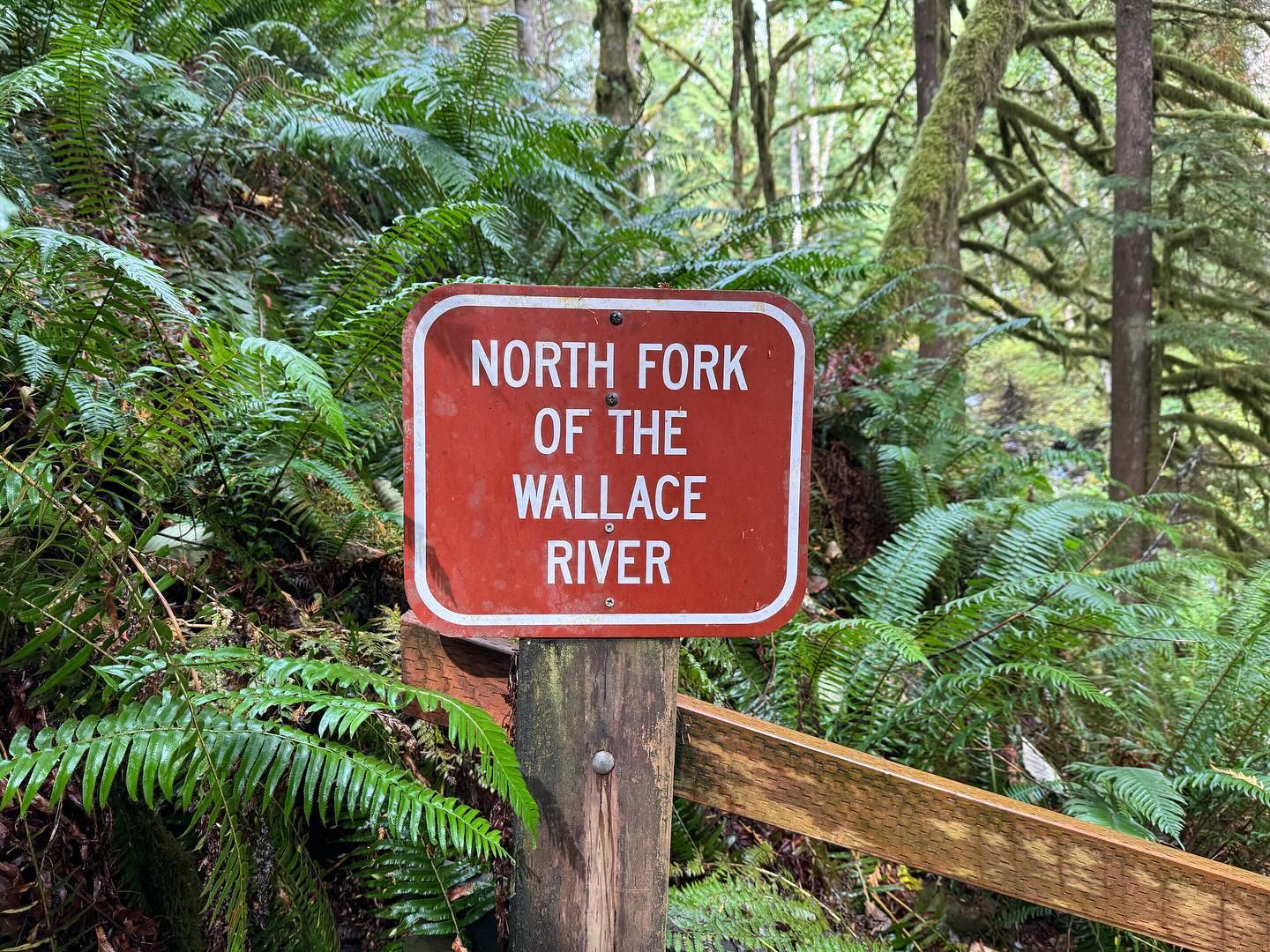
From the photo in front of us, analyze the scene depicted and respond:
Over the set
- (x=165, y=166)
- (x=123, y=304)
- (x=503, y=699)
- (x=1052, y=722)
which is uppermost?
(x=165, y=166)

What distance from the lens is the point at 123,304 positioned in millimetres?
1663

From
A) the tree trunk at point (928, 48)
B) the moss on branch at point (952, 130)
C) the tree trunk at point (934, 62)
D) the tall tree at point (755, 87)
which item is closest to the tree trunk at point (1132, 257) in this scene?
the moss on branch at point (952, 130)

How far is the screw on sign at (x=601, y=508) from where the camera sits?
1029 millimetres

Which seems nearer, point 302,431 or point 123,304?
point 123,304

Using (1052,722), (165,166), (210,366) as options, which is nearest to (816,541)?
(1052,722)

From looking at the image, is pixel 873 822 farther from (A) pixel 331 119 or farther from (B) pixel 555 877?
(A) pixel 331 119

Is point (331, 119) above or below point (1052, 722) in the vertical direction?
above

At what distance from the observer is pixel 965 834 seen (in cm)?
120

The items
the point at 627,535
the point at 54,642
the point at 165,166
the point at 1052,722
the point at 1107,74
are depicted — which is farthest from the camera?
the point at 1107,74

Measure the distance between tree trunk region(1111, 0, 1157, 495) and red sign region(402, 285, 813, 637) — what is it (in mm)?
5033

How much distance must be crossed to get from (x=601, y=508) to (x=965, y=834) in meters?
0.77

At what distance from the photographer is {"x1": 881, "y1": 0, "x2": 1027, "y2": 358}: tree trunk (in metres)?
5.19

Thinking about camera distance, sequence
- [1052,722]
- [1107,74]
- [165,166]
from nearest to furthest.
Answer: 1. [1052,722]
2. [165,166]
3. [1107,74]

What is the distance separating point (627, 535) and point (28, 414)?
5.71 ft
